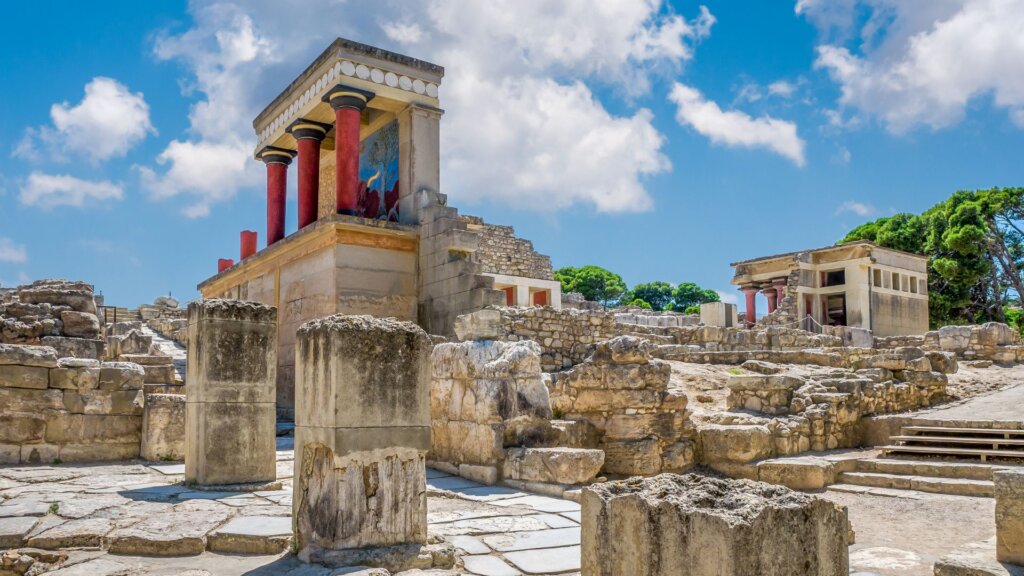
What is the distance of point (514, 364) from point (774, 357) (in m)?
10.3

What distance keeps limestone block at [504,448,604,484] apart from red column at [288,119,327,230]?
10382mm

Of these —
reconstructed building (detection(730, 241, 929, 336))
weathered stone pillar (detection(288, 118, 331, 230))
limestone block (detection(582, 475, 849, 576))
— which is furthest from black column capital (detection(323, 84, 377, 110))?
reconstructed building (detection(730, 241, 929, 336))

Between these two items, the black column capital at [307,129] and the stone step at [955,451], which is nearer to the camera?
the stone step at [955,451]

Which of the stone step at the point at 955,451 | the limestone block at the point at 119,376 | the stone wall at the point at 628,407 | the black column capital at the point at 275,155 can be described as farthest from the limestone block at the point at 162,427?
the black column capital at the point at 275,155

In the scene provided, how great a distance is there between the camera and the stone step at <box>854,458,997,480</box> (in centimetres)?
844

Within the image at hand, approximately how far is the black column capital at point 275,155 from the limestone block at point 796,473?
42.9ft

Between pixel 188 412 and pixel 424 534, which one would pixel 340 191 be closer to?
pixel 188 412

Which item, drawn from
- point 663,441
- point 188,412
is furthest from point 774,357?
point 188,412

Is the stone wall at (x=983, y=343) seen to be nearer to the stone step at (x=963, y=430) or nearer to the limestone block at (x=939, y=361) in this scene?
the limestone block at (x=939, y=361)

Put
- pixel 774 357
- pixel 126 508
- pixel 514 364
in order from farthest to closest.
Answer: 1. pixel 774 357
2. pixel 514 364
3. pixel 126 508

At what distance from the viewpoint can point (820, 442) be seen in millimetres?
10094

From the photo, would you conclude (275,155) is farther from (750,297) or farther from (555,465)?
(750,297)

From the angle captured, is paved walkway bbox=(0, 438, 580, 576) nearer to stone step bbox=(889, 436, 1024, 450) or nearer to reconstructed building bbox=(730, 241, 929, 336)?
stone step bbox=(889, 436, 1024, 450)

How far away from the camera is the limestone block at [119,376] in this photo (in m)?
8.11
